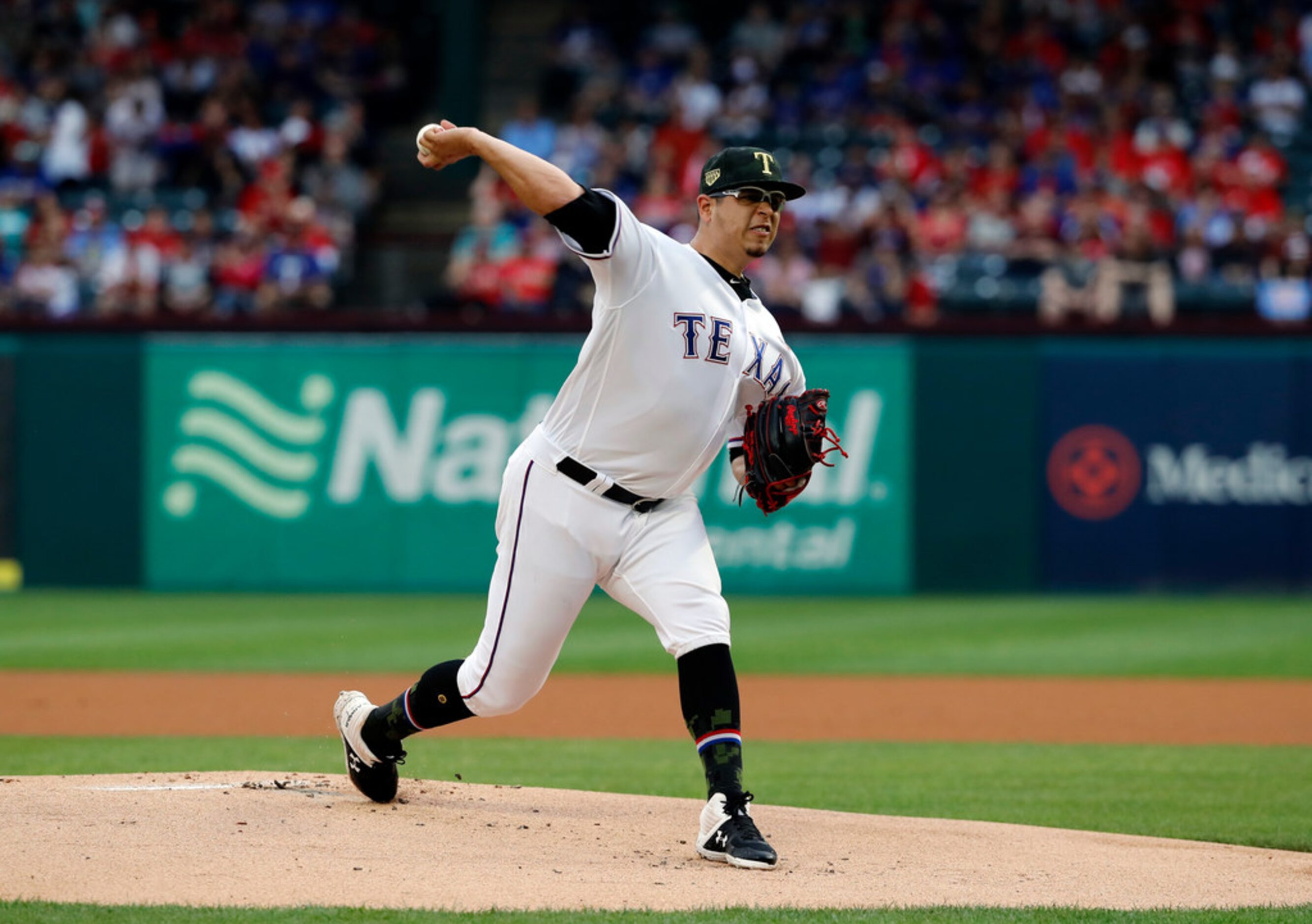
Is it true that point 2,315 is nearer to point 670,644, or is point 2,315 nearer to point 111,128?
point 111,128

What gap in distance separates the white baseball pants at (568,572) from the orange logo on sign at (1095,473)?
9414 millimetres

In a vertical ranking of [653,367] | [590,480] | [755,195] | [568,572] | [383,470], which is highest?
[755,195]

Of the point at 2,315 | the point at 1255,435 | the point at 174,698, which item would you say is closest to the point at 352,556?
the point at 2,315

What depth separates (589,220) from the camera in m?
4.31

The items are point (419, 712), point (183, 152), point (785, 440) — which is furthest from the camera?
point (183, 152)

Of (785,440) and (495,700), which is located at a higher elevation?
(785,440)

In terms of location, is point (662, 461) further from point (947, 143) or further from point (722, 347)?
point (947, 143)

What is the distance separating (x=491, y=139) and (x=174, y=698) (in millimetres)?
5173

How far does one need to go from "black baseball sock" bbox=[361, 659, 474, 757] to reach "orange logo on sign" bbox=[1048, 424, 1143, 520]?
374 inches

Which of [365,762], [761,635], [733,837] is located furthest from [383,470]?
[733,837]

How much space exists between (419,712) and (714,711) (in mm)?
944

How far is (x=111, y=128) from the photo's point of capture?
17.2 m

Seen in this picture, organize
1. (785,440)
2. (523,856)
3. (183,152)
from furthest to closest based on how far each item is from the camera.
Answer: (183,152) < (785,440) < (523,856)

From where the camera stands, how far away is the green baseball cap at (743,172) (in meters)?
4.60
